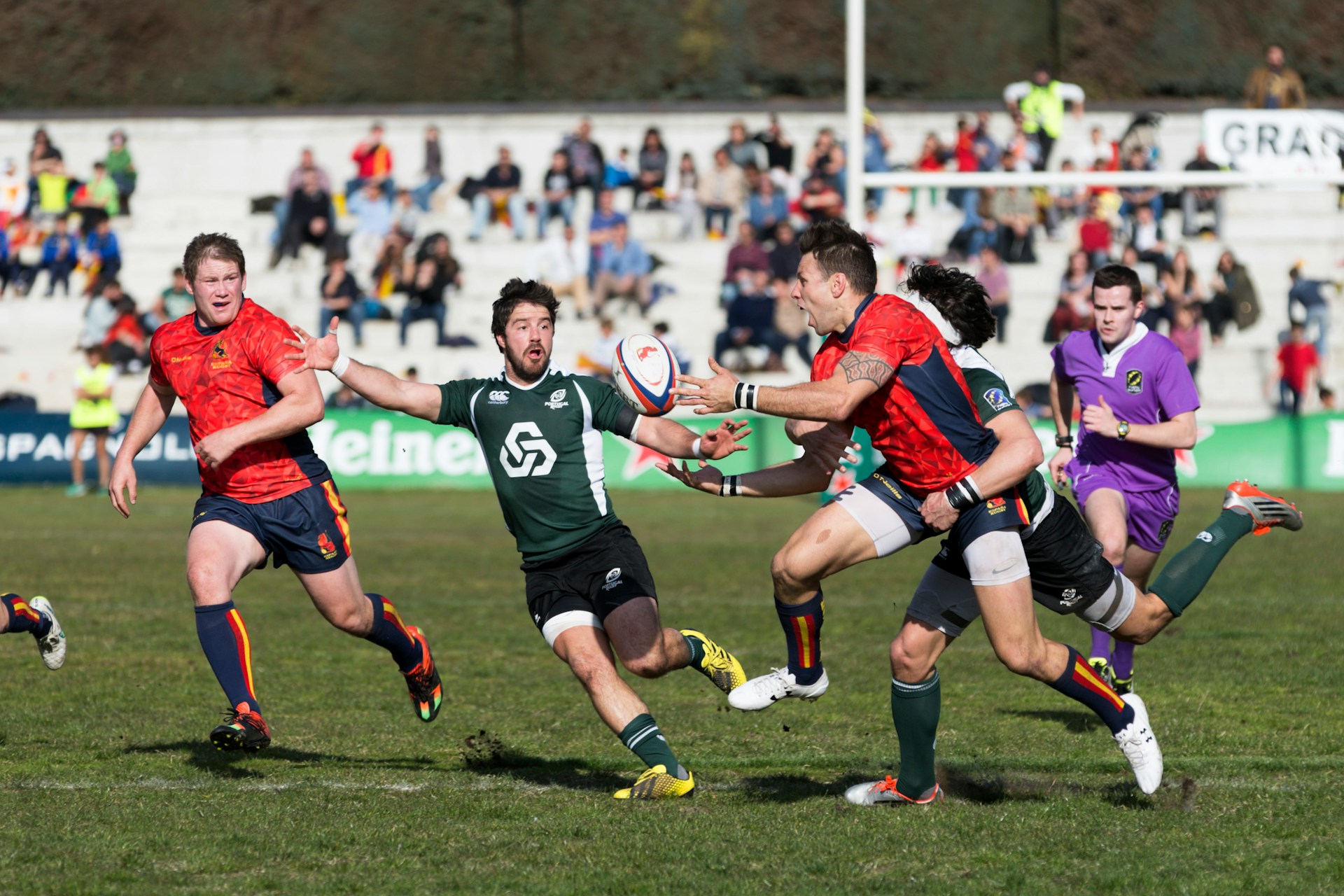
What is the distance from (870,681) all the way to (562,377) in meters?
3.15

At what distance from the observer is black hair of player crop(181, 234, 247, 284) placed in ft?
22.2

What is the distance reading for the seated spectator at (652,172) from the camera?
28.9 metres

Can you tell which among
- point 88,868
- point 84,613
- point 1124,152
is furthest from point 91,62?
point 88,868

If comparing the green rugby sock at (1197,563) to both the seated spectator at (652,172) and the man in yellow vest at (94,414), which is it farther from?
the seated spectator at (652,172)

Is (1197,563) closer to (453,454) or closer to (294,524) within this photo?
(294,524)

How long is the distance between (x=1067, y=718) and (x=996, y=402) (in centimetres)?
245

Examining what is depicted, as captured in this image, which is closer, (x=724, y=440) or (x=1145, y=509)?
(x=724, y=440)

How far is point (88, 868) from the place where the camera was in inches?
199

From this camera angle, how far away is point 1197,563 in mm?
6957

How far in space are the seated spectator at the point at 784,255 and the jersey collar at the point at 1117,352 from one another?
1682 centimetres

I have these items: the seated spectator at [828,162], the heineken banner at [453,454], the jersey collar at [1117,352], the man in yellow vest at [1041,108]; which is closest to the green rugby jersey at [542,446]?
the jersey collar at [1117,352]

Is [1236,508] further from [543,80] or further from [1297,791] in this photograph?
[543,80]

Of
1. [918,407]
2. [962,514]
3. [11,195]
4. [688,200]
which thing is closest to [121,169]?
[11,195]

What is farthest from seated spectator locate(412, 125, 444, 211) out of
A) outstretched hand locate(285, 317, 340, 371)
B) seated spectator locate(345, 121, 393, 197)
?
outstretched hand locate(285, 317, 340, 371)
